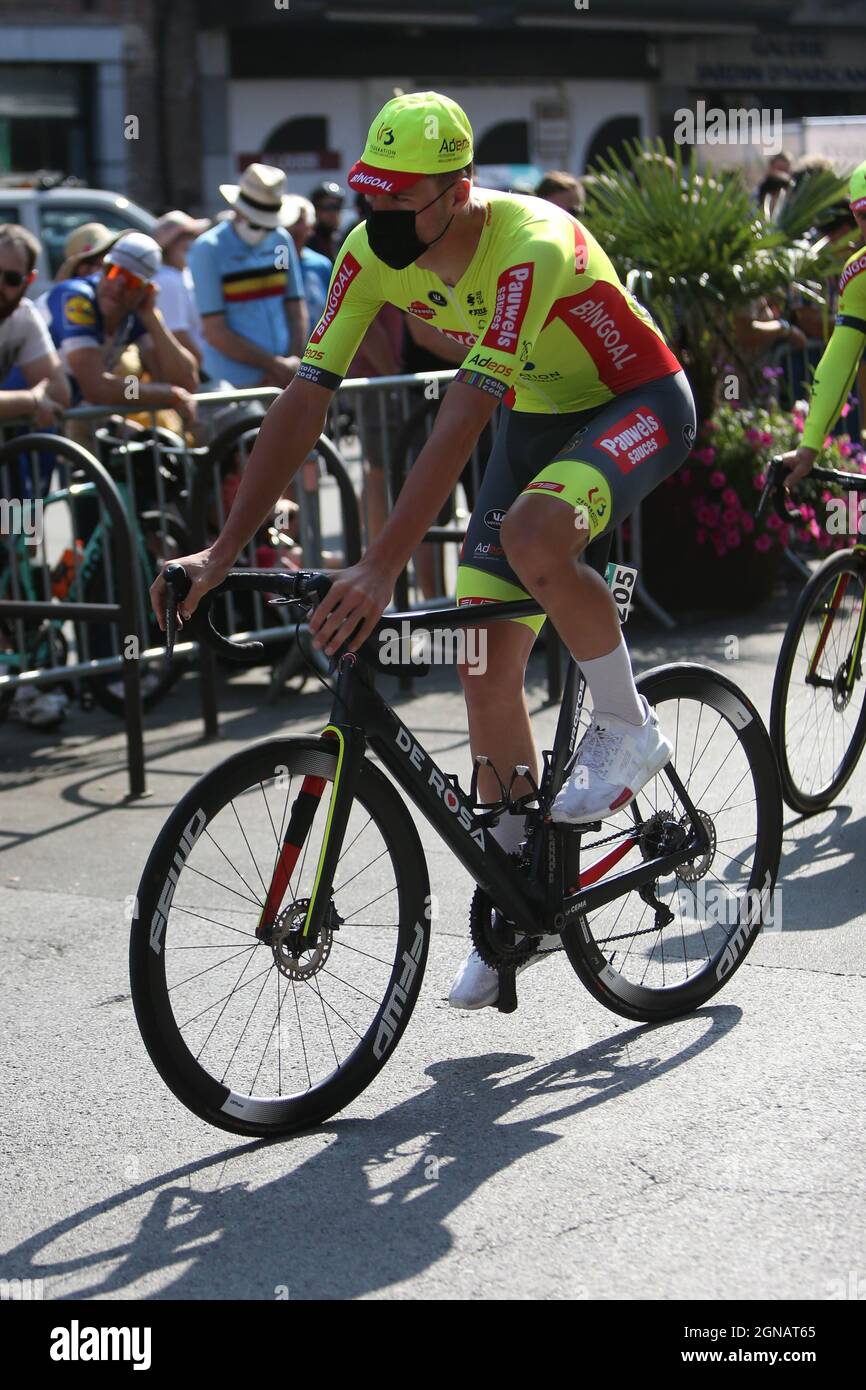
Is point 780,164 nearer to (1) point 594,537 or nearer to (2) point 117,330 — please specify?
(2) point 117,330

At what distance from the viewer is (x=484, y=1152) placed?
3658mm

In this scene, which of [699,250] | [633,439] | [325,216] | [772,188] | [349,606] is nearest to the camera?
[349,606]

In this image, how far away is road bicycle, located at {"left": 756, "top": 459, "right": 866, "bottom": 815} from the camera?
562cm

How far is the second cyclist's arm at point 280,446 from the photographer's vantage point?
3.81m

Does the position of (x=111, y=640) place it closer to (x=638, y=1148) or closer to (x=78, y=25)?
(x=638, y=1148)

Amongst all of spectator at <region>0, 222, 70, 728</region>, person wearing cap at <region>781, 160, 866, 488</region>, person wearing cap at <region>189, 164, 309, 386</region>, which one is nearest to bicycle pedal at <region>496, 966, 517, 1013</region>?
person wearing cap at <region>781, 160, 866, 488</region>

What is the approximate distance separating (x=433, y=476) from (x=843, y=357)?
8.46 ft

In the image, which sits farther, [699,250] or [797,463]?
[699,250]

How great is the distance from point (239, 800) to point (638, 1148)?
105cm

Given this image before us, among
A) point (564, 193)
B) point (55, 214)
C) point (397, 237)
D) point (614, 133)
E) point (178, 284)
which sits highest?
point (614, 133)

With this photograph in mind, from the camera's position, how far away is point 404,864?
380cm

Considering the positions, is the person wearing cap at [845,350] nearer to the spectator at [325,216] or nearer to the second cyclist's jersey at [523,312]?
the second cyclist's jersey at [523,312]

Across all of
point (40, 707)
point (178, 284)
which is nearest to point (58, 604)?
point (40, 707)

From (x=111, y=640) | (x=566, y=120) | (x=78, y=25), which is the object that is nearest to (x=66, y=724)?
(x=111, y=640)
